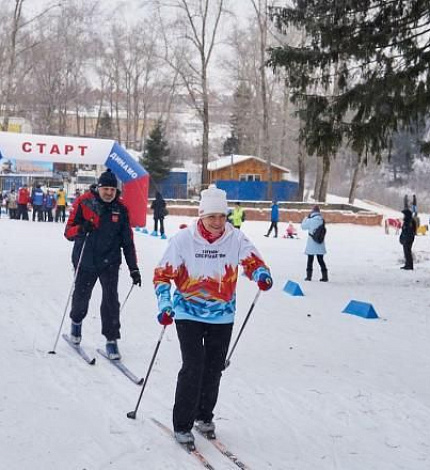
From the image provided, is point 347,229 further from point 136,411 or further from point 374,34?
point 136,411

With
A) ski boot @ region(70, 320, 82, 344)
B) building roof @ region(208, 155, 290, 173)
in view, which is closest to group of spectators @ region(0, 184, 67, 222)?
ski boot @ region(70, 320, 82, 344)

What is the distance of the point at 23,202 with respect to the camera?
2919 cm

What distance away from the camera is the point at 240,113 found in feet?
194

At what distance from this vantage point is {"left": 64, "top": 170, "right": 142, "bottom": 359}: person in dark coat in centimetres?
670

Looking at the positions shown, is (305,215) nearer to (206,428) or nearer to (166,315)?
(206,428)

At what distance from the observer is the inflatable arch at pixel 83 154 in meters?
25.5

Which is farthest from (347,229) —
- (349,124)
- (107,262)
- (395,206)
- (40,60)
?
(395,206)

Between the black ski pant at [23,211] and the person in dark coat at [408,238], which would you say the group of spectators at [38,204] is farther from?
the person in dark coat at [408,238]

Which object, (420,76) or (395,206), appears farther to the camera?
(395,206)

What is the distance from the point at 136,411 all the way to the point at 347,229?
29.2m

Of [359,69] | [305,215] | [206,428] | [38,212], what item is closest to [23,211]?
[38,212]

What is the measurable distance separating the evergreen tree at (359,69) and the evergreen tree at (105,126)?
5775 cm

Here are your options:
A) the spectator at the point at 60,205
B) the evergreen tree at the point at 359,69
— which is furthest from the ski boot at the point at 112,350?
the spectator at the point at 60,205

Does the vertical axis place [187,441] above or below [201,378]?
below
